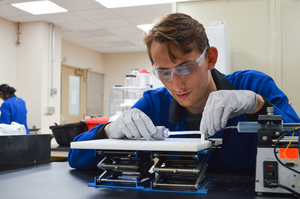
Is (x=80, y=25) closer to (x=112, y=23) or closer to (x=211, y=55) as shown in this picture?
(x=112, y=23)

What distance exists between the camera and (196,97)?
1.16 metres

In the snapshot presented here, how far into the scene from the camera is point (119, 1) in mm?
4582

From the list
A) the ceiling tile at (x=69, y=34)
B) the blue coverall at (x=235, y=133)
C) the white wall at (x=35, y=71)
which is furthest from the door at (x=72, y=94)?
the blue coverall at (x=235, y=133)

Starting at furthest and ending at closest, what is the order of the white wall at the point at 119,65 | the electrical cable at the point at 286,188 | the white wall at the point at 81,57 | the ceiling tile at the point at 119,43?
1. the white wall at the point at 119,65
2. the ceiling tile at the point at 119,43
3. the white wall at the point at 81,57
4. the electrical cable at the point at 286,188

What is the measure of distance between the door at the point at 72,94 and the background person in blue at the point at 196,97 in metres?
5.94

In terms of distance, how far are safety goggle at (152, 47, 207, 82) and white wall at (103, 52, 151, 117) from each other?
22.5 feet

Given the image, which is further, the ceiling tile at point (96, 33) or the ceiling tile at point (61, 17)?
the ceiling tile at point (96, 33)

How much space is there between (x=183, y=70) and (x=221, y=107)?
0.20 meters

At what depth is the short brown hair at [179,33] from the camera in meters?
1.01

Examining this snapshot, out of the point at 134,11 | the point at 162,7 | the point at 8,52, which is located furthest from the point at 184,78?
the point at 8,52

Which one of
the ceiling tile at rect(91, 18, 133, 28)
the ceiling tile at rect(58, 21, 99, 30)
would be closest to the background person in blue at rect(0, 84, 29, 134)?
the ceiling tile at rect(58, 21, 99, 30)

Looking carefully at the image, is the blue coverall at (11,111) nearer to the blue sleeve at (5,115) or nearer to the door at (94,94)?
the blue sleeve at (5,115)

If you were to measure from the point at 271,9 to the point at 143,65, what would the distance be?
202 inches

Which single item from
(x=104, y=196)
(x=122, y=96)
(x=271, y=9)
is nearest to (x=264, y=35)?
(x=271, y=9)
